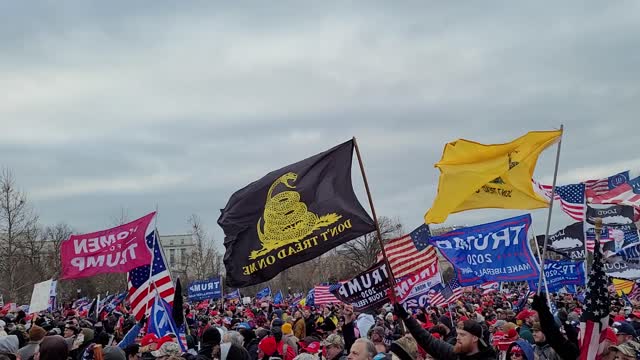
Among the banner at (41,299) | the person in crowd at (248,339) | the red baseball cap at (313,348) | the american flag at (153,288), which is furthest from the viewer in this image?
the banner at (41,299)

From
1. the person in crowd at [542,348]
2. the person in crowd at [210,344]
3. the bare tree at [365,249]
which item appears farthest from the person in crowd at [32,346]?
the bare tree at [365,249]

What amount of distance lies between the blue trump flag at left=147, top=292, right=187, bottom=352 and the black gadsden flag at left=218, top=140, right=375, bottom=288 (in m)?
2.87

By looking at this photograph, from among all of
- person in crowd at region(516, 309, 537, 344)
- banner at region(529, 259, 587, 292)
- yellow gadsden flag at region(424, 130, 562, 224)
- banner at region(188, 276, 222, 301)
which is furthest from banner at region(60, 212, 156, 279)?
banner at region(188, 276, 222, 301)

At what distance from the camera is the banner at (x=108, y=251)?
13.6m

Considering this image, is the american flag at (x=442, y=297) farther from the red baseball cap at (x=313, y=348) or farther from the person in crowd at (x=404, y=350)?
the person in crowd at (x=404, y=350)

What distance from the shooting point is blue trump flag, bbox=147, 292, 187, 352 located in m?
11.0

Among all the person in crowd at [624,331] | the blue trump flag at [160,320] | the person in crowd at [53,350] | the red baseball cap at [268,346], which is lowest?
the person in crowd at [624,331]

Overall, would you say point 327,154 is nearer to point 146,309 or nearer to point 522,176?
point 522,176

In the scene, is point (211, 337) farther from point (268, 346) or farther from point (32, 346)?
point (32, 346)

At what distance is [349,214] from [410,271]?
613 centimetres

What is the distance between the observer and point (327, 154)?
8.90 m

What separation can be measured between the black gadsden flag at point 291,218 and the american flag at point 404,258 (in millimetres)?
5279

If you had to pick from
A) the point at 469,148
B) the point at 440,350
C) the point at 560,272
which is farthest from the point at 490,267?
the point at 440,350

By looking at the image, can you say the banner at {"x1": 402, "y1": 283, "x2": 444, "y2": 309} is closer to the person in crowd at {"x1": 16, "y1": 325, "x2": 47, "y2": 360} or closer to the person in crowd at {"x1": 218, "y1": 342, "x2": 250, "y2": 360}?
the person in crowd at {"x1": 218, "y1": 342, "x2": 250, "y2": 360}
